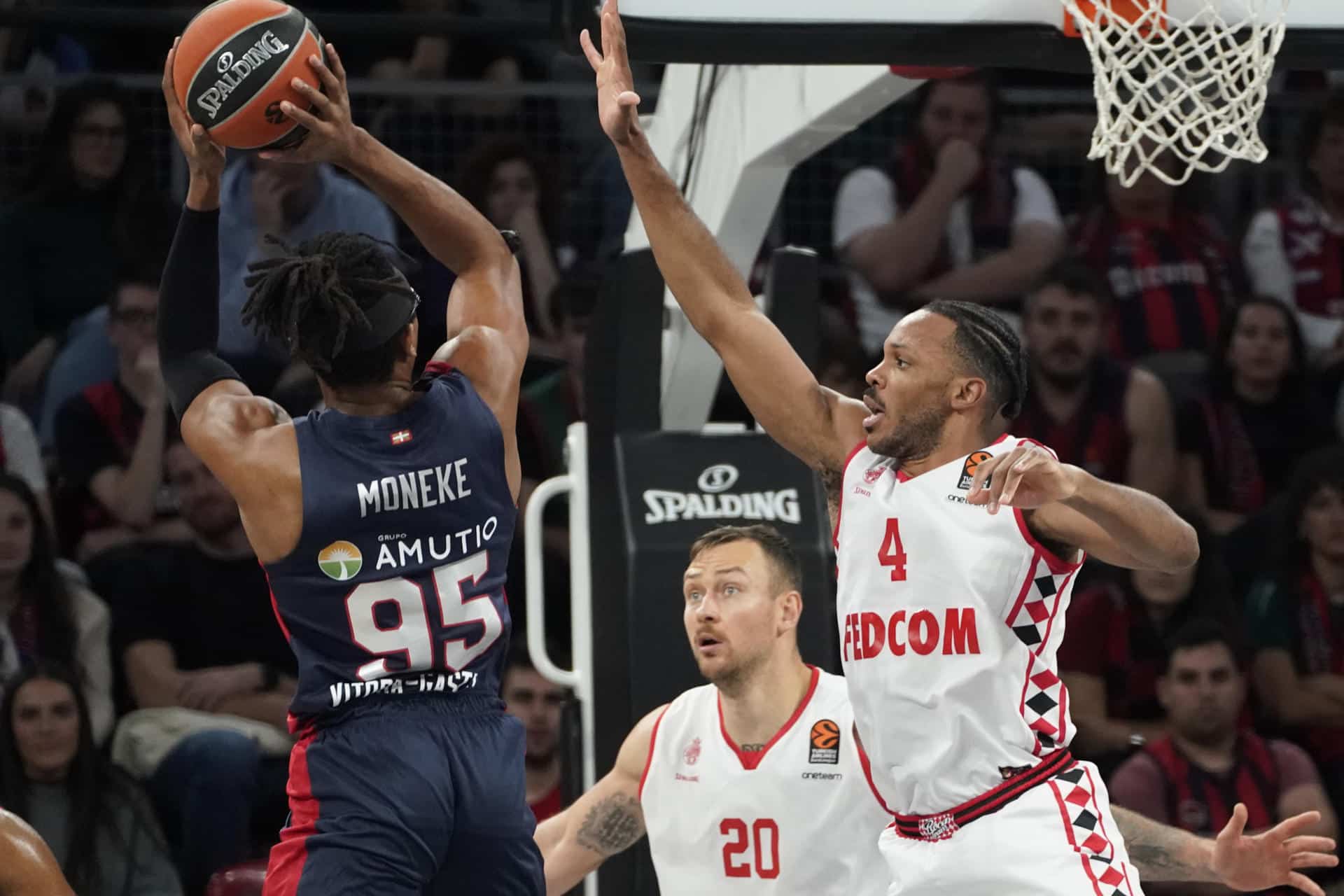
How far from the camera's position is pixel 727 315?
14.4 ft

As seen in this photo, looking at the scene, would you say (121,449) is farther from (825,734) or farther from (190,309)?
(190,309)

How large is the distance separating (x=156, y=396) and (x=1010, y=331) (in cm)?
431

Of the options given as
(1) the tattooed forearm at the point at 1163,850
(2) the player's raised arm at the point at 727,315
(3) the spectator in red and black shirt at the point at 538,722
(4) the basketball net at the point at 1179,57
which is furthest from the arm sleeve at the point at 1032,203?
(2) the player's raised arm at the point at 727,315

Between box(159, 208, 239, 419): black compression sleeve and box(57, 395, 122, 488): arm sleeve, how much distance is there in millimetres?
3784

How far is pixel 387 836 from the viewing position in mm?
3895

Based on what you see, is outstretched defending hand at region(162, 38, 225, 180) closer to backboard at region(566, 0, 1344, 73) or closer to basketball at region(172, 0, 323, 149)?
basketball at region(172, 0, 323, 149)

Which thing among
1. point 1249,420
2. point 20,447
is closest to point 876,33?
point 20,447

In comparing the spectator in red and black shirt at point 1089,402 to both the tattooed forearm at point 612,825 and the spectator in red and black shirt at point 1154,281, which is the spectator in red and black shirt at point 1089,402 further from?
the tattooed forearm at point 612,825

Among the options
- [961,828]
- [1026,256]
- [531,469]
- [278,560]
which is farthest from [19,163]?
[961,828]

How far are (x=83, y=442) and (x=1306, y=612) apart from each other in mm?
4825

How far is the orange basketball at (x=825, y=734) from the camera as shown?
5.34 metres

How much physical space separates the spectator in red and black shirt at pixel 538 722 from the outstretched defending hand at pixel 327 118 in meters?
3.30

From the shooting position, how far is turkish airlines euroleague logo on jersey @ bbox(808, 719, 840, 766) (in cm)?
532

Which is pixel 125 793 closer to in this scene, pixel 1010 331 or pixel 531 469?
pixel 531 469
